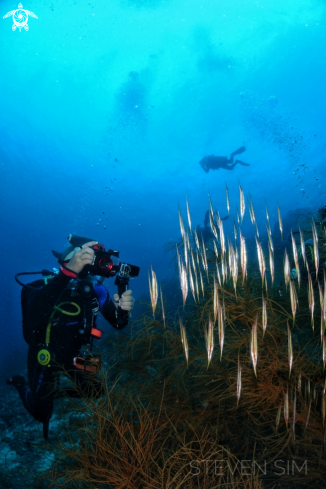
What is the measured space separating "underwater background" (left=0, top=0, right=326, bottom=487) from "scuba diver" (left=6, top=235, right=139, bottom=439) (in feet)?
28.7

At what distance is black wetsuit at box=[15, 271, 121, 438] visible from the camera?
12.1 ft

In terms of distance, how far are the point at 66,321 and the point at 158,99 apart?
33.6 metres

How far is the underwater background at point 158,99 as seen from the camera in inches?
976

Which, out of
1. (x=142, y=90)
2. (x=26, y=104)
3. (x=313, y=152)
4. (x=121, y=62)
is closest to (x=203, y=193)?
(x=313, y=152)

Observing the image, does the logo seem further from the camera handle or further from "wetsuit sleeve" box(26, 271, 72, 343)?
the camera handle

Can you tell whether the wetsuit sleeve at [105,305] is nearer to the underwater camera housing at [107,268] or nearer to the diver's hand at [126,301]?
the diver's hand at [126,301]

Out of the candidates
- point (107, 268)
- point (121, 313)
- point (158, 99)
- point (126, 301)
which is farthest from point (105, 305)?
point (158, 99)

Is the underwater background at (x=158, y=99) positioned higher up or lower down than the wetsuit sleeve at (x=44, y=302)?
higher up

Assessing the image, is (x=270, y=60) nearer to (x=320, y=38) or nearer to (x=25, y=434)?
(x=320, y=38)

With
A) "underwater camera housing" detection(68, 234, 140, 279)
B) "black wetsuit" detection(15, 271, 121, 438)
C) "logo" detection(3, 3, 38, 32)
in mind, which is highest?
"logo" detection(3, 3, 38, 32)

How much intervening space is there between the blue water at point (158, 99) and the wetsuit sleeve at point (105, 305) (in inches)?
517

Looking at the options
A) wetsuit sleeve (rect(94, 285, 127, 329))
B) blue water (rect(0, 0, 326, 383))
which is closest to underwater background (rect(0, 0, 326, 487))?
blue water (rect(0, 0, 326, 383))

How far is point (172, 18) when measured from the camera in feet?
84.3

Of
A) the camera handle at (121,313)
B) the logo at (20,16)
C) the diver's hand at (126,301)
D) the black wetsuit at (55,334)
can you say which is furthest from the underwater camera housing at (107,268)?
the logo at (20,16)
